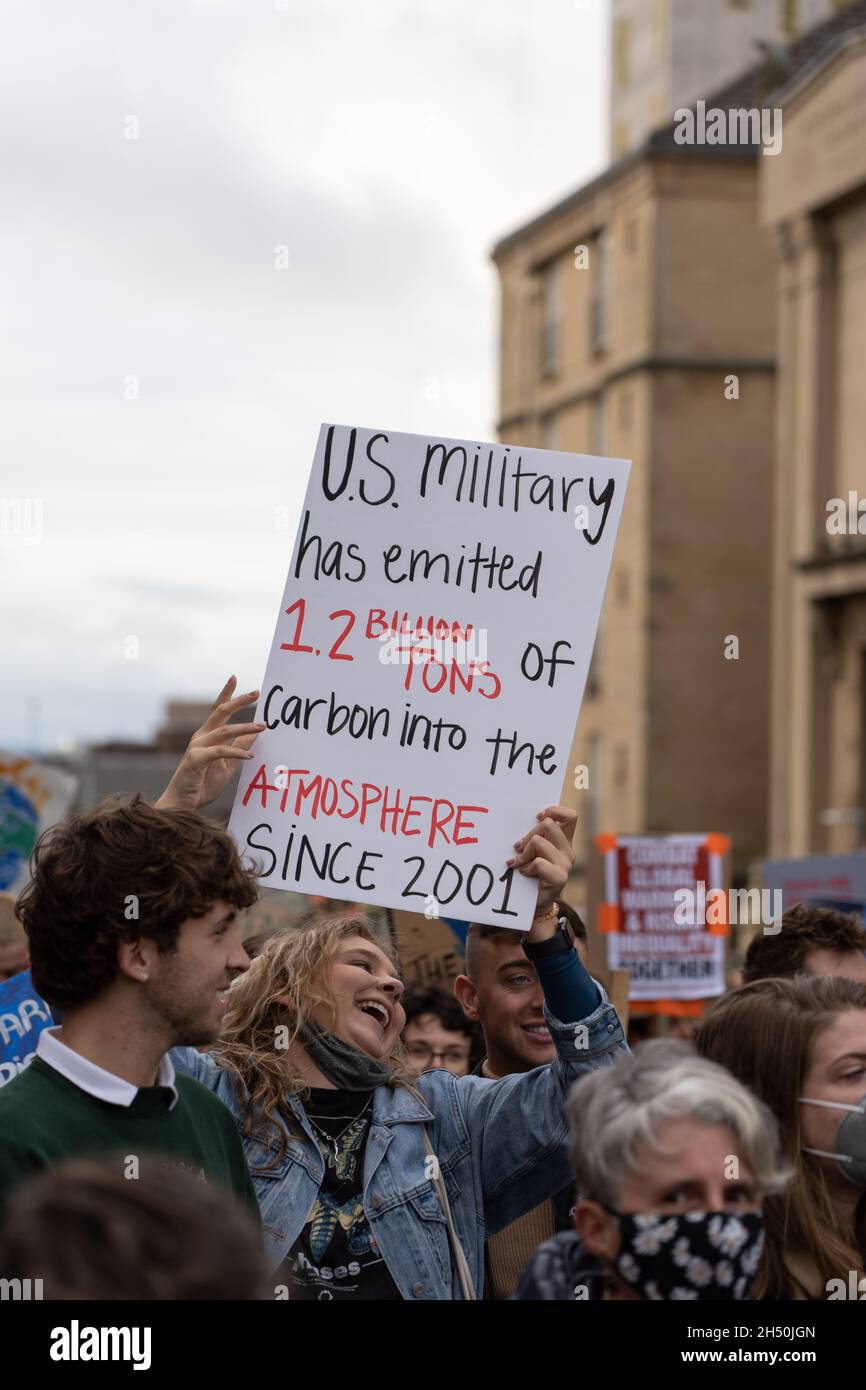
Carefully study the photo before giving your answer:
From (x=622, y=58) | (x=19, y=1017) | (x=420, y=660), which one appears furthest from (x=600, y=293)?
(x=420, y=660)

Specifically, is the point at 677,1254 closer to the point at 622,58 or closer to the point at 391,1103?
→ the point at 391,1103

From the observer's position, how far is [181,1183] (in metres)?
1.88

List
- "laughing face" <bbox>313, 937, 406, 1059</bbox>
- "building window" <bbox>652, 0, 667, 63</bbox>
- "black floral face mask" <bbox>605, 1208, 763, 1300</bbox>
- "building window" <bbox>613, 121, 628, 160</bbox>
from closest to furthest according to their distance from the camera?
"black floral face mask" <bbox>605, 1208, 763, 1300</bbox>
"laughing face" <bbox>313, 937, 406, 1059</bbox>
"building window" <bbox>652, 0, 667, 63</bbox>
"building window" <bbox>613, 121, 628, 160</bbox>

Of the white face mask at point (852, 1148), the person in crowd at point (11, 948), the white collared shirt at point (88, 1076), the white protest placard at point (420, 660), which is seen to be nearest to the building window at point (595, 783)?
the person in crowd at point (11, 948)

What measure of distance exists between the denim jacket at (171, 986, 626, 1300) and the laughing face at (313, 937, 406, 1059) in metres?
0.11

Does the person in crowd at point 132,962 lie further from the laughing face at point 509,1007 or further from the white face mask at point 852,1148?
the laughing face at point 509,1007

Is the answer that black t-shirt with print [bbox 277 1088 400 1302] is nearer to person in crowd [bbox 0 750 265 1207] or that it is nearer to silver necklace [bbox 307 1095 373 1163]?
silver necklace [bbox 307 1095 373 1163]

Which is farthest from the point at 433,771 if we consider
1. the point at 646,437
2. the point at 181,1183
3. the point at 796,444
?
the point at 646,437

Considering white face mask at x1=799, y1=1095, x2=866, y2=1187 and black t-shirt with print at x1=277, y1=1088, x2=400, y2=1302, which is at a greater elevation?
white face mask at x1=799, y1=1095, x2=866, y2=1187

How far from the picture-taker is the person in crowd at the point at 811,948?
4.39m

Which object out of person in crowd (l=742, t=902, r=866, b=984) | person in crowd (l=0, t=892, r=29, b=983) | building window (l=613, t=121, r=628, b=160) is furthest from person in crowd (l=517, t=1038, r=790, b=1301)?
building window (l=613, t=121, r=628, b=160)

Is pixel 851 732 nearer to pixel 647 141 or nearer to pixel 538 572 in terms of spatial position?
pixel 647 141

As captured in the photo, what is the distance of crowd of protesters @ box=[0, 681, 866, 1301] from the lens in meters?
2.65
